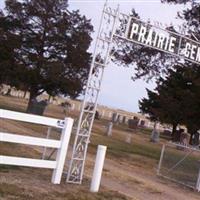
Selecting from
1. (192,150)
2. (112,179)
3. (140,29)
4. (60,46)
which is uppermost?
(60,46)

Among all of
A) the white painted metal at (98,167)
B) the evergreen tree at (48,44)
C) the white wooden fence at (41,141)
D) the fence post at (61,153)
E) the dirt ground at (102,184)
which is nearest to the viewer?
the dirt ground at (102,184)

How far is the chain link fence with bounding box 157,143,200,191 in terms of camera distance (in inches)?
806

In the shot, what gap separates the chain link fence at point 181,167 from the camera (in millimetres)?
20484

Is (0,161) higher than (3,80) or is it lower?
lower

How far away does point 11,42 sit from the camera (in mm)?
53250

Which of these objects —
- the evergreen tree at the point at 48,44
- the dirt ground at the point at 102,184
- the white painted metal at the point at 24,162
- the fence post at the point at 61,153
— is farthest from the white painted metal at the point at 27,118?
the evergreen tree at the point at 48,44

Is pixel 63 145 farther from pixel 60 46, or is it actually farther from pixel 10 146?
pixel 60 46

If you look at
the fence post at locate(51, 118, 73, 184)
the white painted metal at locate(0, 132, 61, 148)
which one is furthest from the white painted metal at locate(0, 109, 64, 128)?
the white painted metal at locate(0, 132, 61, 148)

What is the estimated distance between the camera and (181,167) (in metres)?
21.6

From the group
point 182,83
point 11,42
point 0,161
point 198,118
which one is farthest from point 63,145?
point 182,83

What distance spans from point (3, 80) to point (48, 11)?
24.4 ft

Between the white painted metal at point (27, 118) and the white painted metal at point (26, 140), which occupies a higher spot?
the white painted metal at point (27, 118)

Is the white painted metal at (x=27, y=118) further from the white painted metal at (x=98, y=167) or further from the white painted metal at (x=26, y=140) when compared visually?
the white painted metal at (x=98, y=167)

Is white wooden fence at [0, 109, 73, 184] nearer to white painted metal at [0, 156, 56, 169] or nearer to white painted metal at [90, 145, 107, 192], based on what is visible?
white painted metal at [0, 156, 56, 169]
